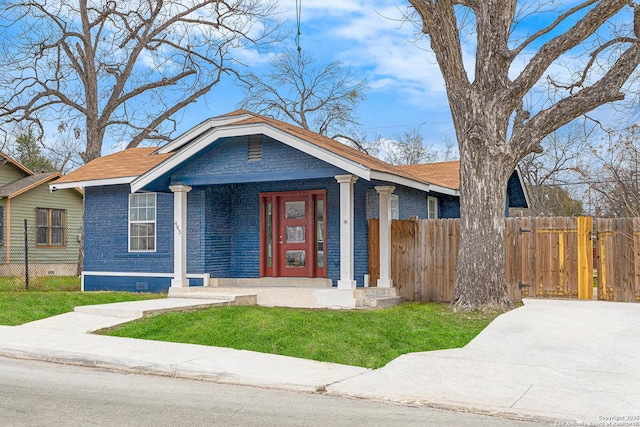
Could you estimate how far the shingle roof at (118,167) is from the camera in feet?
63.0

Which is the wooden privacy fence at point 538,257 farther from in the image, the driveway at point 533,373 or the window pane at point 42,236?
the window pane at point 42,236

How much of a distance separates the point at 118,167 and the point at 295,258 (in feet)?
22.5

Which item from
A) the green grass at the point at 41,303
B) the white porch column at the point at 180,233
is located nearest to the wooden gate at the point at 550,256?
the white porch column at the point at 180,233

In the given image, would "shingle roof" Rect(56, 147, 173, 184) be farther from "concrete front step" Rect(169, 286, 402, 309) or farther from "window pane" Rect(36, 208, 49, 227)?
"window pane" Rect(36, 208, 49, 227)

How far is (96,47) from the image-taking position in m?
31.4

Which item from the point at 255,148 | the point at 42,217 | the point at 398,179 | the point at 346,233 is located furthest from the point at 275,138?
the point at 42,217

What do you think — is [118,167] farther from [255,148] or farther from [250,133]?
[250,133]

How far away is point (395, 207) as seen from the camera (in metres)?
17.7

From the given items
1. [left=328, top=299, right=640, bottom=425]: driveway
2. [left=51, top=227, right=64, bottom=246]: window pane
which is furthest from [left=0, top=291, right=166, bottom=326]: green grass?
[left=51, top=227, right=64, bottom=246]: window pane

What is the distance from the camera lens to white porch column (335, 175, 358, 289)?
1473cm

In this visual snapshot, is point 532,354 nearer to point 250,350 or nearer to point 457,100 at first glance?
point 250,350

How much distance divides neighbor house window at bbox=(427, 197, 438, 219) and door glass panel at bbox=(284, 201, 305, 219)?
511 centimetres

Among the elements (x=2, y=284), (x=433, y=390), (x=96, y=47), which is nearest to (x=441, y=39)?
(x=433, y=390)

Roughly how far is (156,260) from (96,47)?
16.9 m
